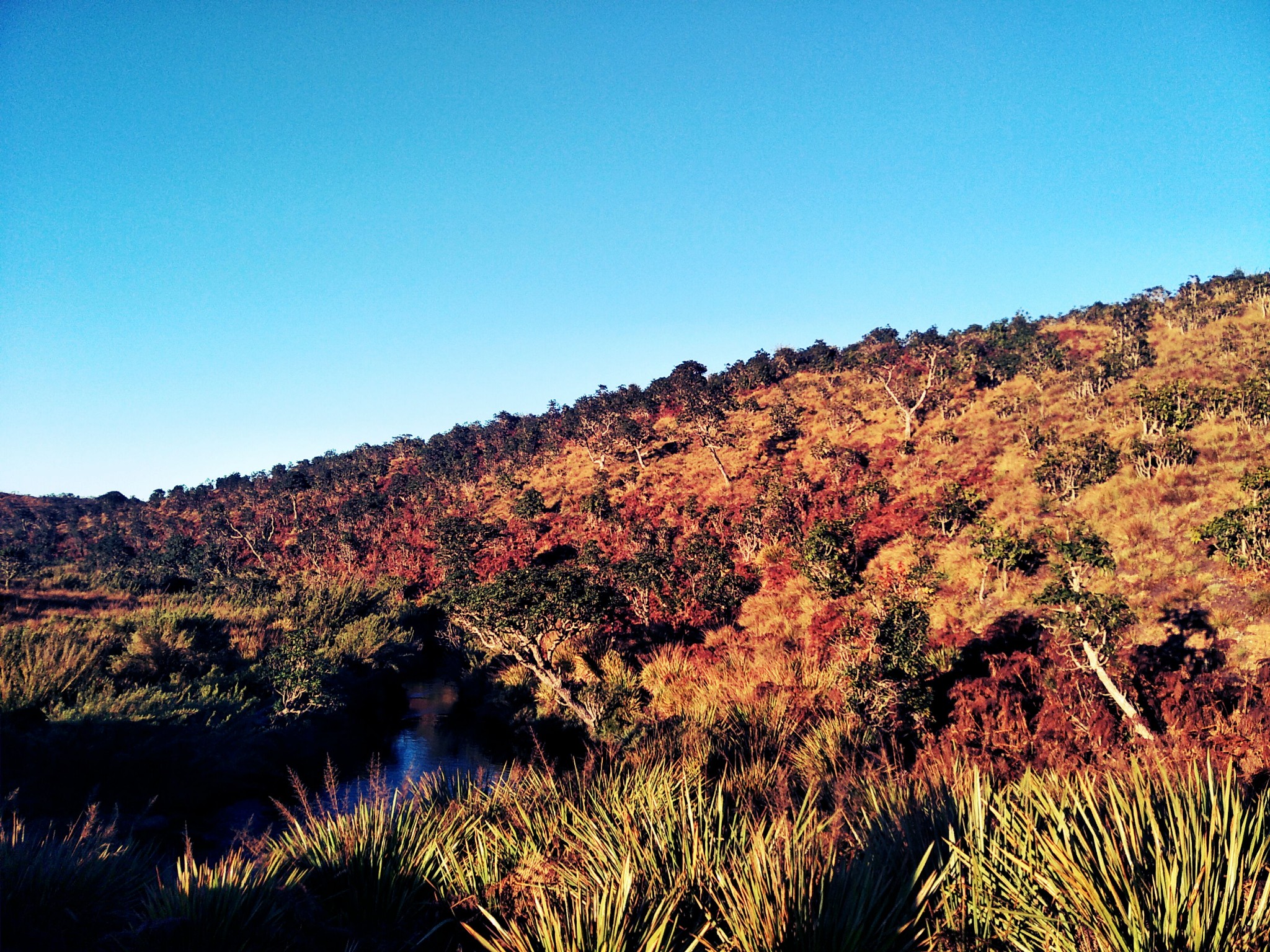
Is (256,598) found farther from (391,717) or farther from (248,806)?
(248,806)

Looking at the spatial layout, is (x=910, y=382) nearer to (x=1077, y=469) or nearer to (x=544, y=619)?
(x=1077, y=469)

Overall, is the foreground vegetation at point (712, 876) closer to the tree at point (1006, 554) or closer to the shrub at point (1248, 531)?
the tree at point (1006, 554)

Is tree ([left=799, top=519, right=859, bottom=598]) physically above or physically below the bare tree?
below

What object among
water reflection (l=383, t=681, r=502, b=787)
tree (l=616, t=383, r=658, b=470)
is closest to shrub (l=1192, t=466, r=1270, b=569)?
water reflection (l=383, t=681, r=502, b=787)

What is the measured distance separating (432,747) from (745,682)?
8867 millimetres

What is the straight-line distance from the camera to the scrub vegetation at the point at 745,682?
4289mm

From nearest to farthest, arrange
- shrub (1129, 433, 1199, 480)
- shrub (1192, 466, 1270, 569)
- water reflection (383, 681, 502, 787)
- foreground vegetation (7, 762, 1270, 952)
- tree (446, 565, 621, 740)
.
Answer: foreground vegetation (7, 762, 1270, 952)
shrub (1192, 466, 1270, 569)
water reflection (383, 681, 502, 787)
tree (446, 565, 621, 740)
shrub (1129, 433, 1199, 480)

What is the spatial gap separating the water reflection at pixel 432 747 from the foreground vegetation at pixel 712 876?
780 cm

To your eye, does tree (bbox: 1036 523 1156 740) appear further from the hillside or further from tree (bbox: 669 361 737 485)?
tree (bbox: 669 361 737 485)

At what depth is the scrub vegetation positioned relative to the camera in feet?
14.1

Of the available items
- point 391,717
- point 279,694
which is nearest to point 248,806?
point 279,694

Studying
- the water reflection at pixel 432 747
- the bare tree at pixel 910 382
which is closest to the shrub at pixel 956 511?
the bare tree at pixel 910 382

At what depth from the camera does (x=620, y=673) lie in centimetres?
1775

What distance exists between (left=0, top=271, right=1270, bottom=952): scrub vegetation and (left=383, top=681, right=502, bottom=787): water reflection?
3.51ft
